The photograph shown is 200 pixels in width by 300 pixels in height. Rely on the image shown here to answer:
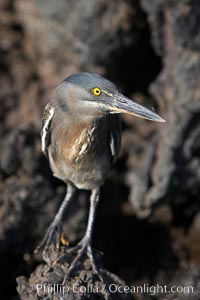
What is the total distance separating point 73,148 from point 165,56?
2113mm

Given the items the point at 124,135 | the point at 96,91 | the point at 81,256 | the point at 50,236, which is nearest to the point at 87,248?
the point at 81,256

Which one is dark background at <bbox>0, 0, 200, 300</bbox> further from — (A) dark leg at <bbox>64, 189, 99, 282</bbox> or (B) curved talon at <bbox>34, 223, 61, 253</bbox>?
(A) dark leg at <bbox>64, 189, 99, 282</bbox>

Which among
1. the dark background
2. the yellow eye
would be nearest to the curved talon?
the dark background

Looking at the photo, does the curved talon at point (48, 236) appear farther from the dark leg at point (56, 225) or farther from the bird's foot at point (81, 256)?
the bird's foot at point (81, 256)

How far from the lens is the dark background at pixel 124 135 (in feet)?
21.0

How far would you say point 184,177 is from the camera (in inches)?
274

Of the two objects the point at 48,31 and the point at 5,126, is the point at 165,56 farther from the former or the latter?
the point at 5,126

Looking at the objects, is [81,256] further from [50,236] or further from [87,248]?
[50,236]

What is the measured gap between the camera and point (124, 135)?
7895mm

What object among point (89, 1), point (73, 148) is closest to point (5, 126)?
point (89, 1)

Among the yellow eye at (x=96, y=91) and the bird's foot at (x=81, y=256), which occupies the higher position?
the yellow eye at (x=96, y=91)

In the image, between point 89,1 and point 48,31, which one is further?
point 48,31

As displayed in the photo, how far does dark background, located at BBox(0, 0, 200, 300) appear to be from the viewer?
6.41 metres

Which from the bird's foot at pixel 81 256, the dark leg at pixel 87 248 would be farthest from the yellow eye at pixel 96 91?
the bird's foot at pixel 81 256
